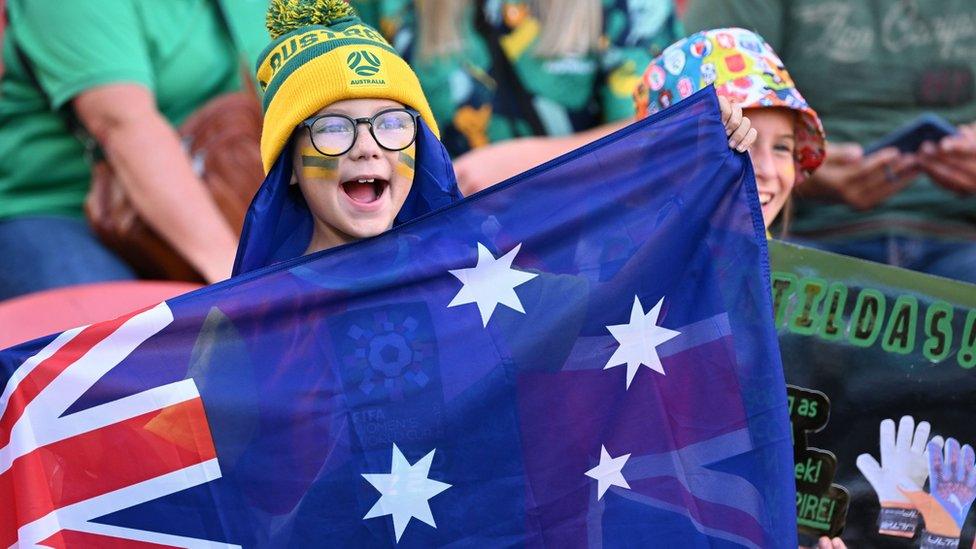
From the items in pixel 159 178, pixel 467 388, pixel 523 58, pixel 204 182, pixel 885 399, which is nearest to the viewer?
pixel 467 388

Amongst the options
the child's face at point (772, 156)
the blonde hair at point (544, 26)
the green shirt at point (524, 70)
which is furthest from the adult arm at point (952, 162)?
the child's face at point (772, 156)

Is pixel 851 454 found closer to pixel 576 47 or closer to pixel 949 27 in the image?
pixel 576 47

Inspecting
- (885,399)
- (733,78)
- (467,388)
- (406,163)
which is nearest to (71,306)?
(406,163)

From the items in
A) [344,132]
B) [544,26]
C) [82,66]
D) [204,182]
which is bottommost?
[344,132]

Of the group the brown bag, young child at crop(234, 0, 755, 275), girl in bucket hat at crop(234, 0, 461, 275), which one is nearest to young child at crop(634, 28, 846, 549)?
young child at crop(234, 0, 755, 275)

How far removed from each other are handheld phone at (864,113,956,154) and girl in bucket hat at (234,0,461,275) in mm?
1961

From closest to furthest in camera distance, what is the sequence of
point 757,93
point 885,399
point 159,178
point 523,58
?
point 885,399 < point 757,93 < point 159,178 < point 523,58

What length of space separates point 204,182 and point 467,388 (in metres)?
1.80

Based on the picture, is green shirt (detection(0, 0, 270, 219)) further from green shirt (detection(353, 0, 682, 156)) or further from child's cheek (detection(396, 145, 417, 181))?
child's cheek (detection(396, 145, 417, 181))

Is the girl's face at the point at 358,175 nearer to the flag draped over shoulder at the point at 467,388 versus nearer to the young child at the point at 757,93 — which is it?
the flag draped over shoulder at the point at 467,388

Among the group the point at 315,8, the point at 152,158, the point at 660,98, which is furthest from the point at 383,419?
the point at 152,158

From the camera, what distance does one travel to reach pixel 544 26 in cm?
446

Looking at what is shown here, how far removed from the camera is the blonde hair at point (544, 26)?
4.44 meters

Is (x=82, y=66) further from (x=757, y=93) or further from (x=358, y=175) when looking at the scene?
(x=757, y=93)
